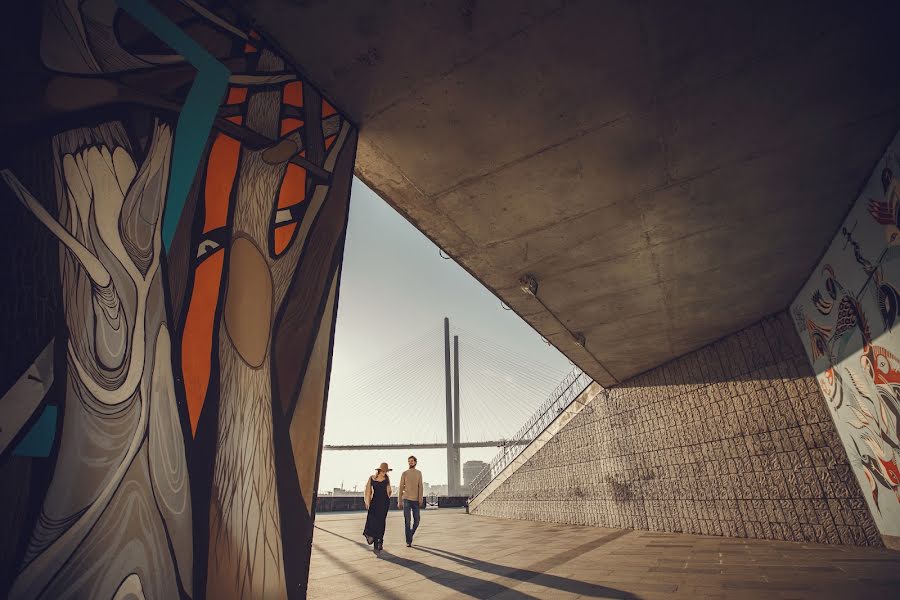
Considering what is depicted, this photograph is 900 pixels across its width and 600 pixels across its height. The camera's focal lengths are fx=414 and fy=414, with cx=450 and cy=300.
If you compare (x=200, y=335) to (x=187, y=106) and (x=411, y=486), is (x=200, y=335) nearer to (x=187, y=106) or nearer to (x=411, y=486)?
(x=187, y=106)

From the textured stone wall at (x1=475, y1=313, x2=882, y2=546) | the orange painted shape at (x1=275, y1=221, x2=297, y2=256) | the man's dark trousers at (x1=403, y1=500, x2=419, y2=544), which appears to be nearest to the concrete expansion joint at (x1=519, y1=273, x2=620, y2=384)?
the textured stone wall at (x1=475, y1=313, x2=882, y2=546)

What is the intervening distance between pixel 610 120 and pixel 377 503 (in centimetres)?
603

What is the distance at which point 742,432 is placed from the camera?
7441 millimetres

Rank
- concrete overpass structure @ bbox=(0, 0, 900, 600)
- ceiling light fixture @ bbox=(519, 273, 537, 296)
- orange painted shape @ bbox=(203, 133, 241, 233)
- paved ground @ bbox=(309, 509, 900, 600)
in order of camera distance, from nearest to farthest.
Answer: concrete overpass structure @ bbox=(0, 0, 900, 600) < orange painted shape @ bbox=(203, 133, 241, 233) < paved ground @ bbox=(309, 509, 900, 600) < ceiling light fixture @ bbox=(519, 273, 537, 296)

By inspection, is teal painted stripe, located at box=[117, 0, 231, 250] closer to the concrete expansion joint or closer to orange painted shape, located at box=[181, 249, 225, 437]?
orange painted shape, located at box=[181, 249, 225, 437]

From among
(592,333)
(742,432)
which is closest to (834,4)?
(592,333)

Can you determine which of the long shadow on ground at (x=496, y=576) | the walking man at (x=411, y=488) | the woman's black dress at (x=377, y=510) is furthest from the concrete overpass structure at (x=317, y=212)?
the walking man at (x=411, y=488)

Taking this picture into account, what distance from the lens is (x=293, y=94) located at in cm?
302

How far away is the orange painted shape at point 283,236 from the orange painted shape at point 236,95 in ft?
2.64

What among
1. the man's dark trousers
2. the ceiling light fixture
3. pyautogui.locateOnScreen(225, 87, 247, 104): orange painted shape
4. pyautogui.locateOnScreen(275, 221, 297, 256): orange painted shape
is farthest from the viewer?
the man's dark trousers

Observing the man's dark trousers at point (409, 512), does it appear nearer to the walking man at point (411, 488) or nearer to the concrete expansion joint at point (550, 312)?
the walking man at point (411, 488)

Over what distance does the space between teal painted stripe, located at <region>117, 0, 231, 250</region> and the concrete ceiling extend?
20.9 inches

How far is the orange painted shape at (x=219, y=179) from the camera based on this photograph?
238 centimetres

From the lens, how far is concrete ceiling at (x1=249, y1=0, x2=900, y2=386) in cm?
279
